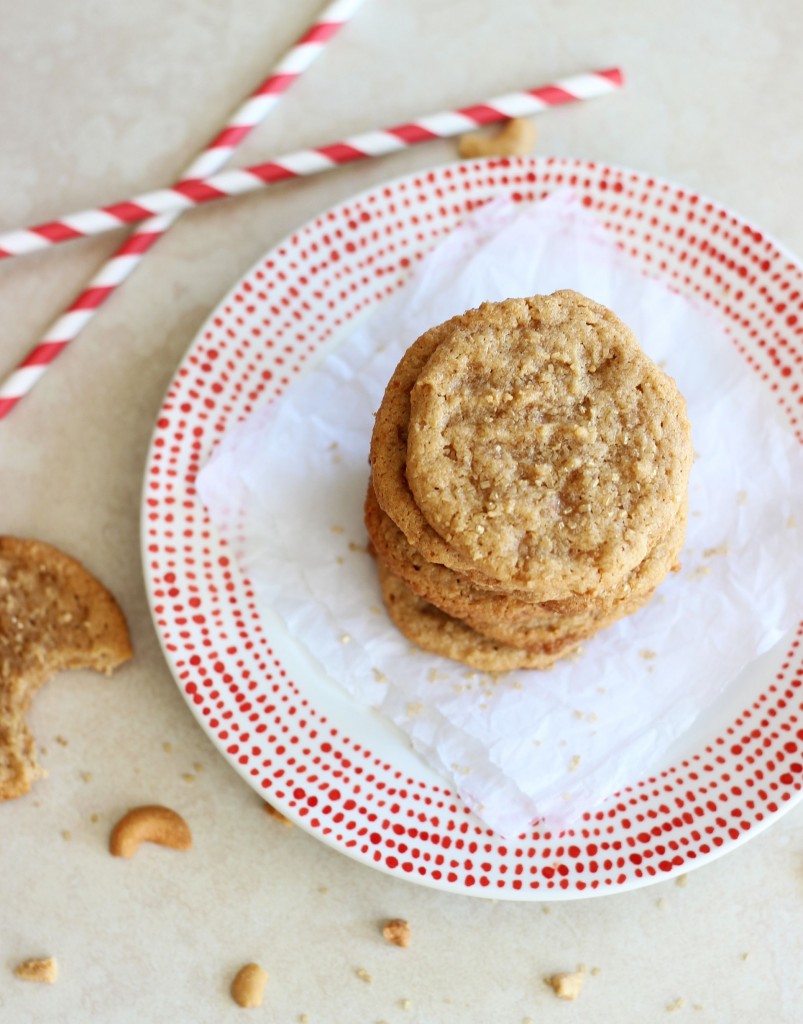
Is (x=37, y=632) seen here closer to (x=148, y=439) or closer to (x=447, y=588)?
(x=148, y=439)

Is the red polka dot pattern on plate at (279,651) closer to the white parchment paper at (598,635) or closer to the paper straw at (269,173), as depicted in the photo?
the white parchment paper at (598,635)

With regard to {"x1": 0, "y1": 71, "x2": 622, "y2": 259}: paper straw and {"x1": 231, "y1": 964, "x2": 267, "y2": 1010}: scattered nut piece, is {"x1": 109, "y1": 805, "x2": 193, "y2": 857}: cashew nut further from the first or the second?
{"x1": 0, "y1": 71, "x2": 622, "y2": 259}: paper straw

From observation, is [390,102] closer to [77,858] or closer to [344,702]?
[344,702]

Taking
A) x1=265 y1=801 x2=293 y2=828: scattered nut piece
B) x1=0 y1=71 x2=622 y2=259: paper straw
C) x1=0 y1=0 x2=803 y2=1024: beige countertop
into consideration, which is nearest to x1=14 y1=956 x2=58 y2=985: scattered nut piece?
x1=0 y1=0 x2=803 y2=1024: beige countertop

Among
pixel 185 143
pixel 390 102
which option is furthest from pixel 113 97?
pixel 390 102

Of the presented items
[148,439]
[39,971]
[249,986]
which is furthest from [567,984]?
[148,439]

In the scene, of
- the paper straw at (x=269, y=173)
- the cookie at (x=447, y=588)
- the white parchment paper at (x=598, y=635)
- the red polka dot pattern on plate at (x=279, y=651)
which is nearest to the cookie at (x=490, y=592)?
the cookie at (x=447, y=588)
